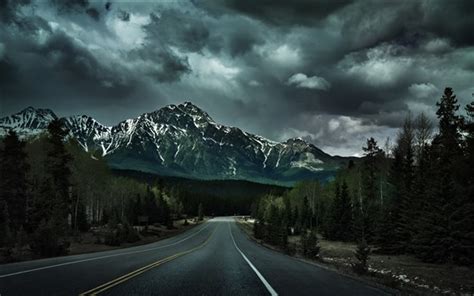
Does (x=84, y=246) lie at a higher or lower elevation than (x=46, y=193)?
lower

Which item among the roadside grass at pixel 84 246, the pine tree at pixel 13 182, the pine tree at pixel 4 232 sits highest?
the pine tree at pixel 13 182

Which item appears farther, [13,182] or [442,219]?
[13,182]

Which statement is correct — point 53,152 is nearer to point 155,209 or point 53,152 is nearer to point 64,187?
point 64,187

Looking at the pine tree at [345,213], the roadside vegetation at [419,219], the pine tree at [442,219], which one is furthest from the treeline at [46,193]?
the pine tree at [345,213]

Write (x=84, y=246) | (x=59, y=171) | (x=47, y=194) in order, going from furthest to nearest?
(x=59, y=171) < (x=47, y=194) < (x=84, y=246)

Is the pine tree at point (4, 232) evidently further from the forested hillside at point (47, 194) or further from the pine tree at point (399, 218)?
the pine tree at point (399, 218)

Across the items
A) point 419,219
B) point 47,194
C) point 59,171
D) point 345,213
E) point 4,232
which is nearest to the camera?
point 4,232

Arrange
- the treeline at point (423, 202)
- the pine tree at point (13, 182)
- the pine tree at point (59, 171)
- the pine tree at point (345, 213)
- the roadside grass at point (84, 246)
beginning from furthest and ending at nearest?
the pine tree at point (345, 213)
the pine tree at point (13, 182)
the pine tree at point (59, 171)
the treeline at point (423, 202)
the roadside grass at point (84, 246)

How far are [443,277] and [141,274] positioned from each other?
19291 mm

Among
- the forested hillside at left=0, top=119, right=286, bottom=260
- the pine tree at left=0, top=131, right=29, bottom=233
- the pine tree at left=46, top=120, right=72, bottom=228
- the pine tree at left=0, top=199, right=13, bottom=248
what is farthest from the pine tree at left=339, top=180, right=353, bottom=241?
the pine tree at left=0, top=199, right=13, bottom=248

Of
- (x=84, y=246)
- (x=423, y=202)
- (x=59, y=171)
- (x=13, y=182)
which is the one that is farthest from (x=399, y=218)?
(x=13, y=182)

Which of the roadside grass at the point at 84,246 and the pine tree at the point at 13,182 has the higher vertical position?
the pine tree at the point at 13,182

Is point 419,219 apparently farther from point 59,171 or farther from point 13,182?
point 13,182

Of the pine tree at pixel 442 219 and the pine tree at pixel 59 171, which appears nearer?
the pine tree at pixel 442 219
